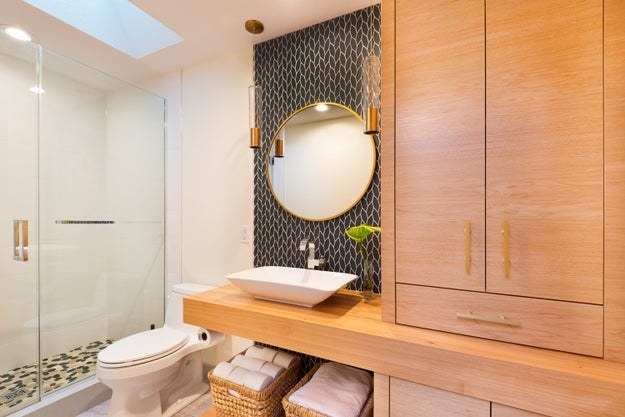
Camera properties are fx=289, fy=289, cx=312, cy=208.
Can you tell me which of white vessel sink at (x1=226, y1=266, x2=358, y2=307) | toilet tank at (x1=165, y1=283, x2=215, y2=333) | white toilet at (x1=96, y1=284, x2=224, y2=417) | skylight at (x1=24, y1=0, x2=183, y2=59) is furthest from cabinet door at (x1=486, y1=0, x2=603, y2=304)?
skylight at (x1=24, y1=0, x2=183, y2=59)

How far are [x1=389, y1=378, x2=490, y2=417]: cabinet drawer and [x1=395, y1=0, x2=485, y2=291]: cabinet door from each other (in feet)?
1.20

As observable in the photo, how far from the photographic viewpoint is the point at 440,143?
3.68 feet

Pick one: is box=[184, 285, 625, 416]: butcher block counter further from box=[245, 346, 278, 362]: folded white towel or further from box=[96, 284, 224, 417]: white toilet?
box=[96, 284, 224, 417]: white toilet

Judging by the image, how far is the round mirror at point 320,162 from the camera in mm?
1712

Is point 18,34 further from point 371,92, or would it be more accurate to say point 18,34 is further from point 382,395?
point 382,395

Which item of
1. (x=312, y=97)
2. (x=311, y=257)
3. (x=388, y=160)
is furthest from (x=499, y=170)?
(x=312, y=97)

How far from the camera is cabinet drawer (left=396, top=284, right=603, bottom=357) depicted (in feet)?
3.04

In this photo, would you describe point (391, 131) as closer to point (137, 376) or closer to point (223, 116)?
point (223, 116)

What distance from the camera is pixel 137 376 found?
1.62m

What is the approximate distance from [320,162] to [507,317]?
4.03 feet

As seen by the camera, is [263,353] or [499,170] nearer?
[499,170]

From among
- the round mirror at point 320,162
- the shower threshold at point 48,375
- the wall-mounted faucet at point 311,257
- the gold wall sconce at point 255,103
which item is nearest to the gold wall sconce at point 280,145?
the round mirror at point 320,162

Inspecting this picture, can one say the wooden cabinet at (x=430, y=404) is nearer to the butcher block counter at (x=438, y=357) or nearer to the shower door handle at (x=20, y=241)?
the butcher block counter at (x=438, y=357)

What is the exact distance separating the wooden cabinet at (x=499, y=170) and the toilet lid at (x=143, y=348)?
1420mm
